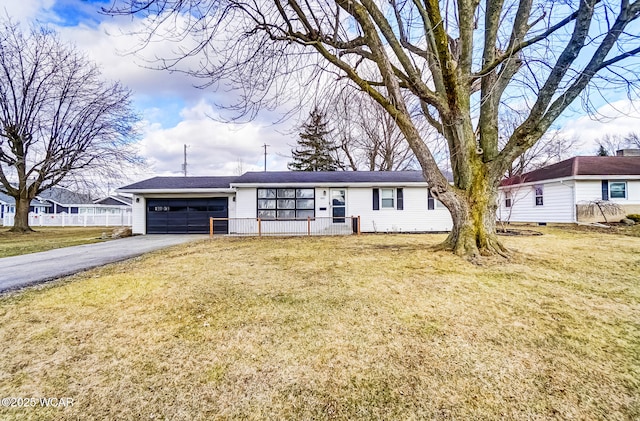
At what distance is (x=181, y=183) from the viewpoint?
50.6ft

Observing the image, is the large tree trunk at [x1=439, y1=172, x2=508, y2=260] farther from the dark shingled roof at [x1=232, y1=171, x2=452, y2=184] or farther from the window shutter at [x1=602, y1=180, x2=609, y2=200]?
the window shutter at [x1=602, y1=180, x2=609, y2=200]

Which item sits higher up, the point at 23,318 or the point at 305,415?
the point at 23,318

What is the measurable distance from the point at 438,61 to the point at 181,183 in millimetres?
13669

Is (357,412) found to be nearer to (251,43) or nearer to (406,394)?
(406,394)

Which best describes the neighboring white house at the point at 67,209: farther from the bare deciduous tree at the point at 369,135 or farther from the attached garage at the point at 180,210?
the bare deciduous tree at the point at 369,135

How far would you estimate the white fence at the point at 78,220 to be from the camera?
2419 cm

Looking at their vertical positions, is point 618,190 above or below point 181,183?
below

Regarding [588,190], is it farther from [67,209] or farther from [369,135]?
[67,209]

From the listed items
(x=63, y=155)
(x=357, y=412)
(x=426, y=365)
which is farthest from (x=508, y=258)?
(x=63, y=155)

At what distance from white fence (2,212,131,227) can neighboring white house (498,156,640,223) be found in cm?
2694

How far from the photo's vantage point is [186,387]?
91.2 inches

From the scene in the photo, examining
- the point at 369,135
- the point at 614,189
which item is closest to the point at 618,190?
the point at 614,189

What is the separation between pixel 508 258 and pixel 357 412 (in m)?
5.24

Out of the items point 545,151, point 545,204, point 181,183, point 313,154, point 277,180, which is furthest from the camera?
point 313,154
